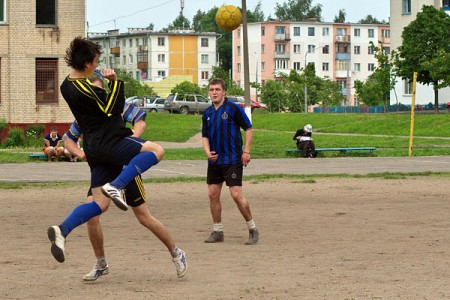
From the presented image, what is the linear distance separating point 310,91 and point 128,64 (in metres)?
71.9

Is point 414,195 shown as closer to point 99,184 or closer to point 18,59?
point 99,184

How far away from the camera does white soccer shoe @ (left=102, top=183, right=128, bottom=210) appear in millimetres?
8891

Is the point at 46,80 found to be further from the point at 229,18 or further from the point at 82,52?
the point at 82,52

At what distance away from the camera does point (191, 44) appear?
164 m

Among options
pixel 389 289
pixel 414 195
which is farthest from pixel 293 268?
pixel 414 195

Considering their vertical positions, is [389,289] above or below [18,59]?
below

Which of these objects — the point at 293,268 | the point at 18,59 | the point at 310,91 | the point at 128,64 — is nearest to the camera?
the point at 293,268

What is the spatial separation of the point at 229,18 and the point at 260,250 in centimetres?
2869

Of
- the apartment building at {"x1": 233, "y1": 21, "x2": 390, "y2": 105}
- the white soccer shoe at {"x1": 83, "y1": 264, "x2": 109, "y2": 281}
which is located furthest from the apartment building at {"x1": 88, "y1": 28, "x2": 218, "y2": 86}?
the white soccer shoe at {"x1": 83, "y1": 264, "x2": 109, "y2": 281}

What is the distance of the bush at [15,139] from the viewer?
130ft

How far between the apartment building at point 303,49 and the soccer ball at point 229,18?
377ft

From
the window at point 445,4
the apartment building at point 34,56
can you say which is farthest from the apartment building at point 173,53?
the apartment building at point 34,56

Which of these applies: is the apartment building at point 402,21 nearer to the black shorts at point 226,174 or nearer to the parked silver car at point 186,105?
the parked silver car at point 186,105

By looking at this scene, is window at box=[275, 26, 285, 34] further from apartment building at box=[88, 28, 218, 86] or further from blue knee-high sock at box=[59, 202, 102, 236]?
blue knee-high sock at box=[59, 202, 102, 236]
